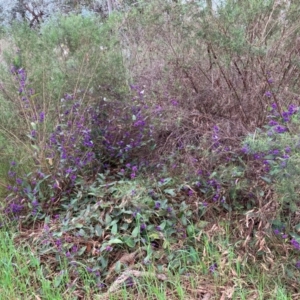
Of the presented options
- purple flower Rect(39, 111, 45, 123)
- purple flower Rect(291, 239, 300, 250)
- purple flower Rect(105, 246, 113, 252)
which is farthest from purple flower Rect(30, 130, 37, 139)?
purple flower Rect(291, 239, 300, 250)

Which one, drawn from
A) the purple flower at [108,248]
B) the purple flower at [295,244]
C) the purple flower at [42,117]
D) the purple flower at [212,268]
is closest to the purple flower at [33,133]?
the purple flower at [42,117]

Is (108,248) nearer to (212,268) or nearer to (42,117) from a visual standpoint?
(212,268)

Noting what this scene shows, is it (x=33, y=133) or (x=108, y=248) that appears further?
(x=33, y=133)

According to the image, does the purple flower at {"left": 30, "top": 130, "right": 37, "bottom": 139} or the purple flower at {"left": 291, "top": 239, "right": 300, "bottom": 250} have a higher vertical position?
the purple flower at {"left": 30, "top": 130, "right": 37, "bottom": 139}

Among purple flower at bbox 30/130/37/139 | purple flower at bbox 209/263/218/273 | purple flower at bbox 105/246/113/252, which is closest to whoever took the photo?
purple flower at bbox 209/263/218/273

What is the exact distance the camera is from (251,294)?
246 cm

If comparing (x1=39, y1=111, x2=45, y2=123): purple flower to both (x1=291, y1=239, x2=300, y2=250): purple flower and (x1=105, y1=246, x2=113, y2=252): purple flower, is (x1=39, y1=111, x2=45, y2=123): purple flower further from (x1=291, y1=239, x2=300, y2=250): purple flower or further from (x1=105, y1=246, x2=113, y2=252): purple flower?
(x1=291, y1=239, x2=300, y2=250): purple flower

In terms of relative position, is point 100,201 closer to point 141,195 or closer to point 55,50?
point 141,195

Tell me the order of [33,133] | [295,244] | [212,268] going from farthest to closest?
[33,133]
[212,268]
[295,244]

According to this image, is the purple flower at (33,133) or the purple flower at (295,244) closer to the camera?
the purple flower at (295,244)

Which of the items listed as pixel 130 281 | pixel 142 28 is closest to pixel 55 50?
pixel 142 28

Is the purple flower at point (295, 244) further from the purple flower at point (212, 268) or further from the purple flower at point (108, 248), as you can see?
the purple flower at point (108, 248)

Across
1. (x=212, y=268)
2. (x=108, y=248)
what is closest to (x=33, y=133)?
(x=108, y=248)

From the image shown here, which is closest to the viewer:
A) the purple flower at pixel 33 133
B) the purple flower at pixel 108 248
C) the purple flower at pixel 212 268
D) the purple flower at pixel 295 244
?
the purple flower at pixel 295 244
